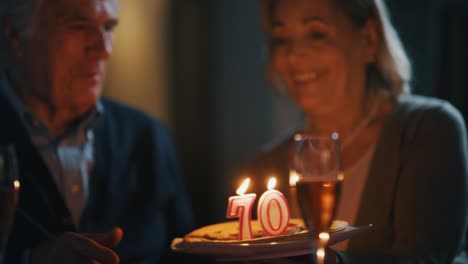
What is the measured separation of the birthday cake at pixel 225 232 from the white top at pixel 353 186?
49 centimetres

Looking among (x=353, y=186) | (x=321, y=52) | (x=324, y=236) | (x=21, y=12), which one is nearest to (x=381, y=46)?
(x=321, y=52)

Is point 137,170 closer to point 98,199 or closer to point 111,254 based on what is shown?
point 98,199

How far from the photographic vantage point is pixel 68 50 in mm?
2027

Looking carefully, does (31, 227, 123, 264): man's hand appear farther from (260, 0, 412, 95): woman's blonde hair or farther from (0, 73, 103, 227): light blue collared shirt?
(260, 0, 412, 95): woman's blonde hair

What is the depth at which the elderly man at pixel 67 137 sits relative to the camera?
1.92m

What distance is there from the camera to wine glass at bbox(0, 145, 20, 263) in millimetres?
1206

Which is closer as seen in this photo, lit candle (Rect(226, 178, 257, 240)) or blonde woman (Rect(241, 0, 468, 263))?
lit candle (Rect(226, 178, 257, 240))

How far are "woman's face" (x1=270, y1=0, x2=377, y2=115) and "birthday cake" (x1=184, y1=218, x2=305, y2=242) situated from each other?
0.69 metres

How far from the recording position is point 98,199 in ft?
6.77

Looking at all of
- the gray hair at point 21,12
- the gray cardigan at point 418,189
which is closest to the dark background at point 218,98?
the gray cardigan at point 418,189

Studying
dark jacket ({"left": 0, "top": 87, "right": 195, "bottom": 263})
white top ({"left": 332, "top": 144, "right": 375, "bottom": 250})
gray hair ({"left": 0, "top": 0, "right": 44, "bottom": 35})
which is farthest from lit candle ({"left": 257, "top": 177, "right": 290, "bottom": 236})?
gray hair ({"left": 0, "top": 0, "right": 44, "bottom": 35})

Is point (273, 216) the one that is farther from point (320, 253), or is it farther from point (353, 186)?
point (353, 186)

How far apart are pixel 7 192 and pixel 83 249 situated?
0.20 meters

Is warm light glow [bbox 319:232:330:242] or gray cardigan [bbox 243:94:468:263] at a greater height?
warm light glow [bbox 319:232:330:242]
